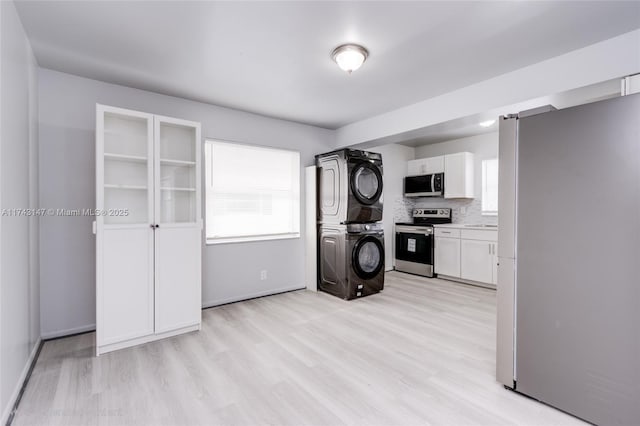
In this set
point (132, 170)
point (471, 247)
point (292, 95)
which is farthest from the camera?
point (471, 247)

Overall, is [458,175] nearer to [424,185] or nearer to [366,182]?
[424,185]

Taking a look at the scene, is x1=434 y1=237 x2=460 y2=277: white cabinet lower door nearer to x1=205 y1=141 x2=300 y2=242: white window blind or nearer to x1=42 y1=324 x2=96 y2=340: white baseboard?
x1=205 y1=141 x2=300 y2=242: white window blind

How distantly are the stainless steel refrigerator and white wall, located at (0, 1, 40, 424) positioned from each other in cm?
289

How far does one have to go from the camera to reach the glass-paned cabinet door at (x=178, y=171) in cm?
289

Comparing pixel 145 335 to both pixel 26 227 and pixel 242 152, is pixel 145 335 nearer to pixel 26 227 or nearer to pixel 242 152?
pixel 26 227

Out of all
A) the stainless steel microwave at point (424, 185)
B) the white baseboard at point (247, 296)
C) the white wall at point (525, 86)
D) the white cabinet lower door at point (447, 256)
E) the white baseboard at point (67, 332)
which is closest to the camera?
the white wall at point (525, 86)

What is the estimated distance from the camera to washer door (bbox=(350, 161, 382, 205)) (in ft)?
12.8

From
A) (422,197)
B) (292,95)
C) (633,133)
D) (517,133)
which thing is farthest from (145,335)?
(422,197)

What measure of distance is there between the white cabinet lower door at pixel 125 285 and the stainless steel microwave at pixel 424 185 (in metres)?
4.45

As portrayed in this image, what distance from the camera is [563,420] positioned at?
1.67 metres

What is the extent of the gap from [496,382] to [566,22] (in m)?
2.41

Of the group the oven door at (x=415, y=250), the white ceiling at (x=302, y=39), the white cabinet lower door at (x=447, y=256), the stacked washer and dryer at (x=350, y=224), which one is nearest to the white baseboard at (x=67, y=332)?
the white ceiling at (x=302, y=39)

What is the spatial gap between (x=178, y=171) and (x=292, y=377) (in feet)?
7.11

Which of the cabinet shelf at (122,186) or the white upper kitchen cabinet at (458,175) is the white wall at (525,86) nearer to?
the white upper kitchen cabinet at (458,175)
